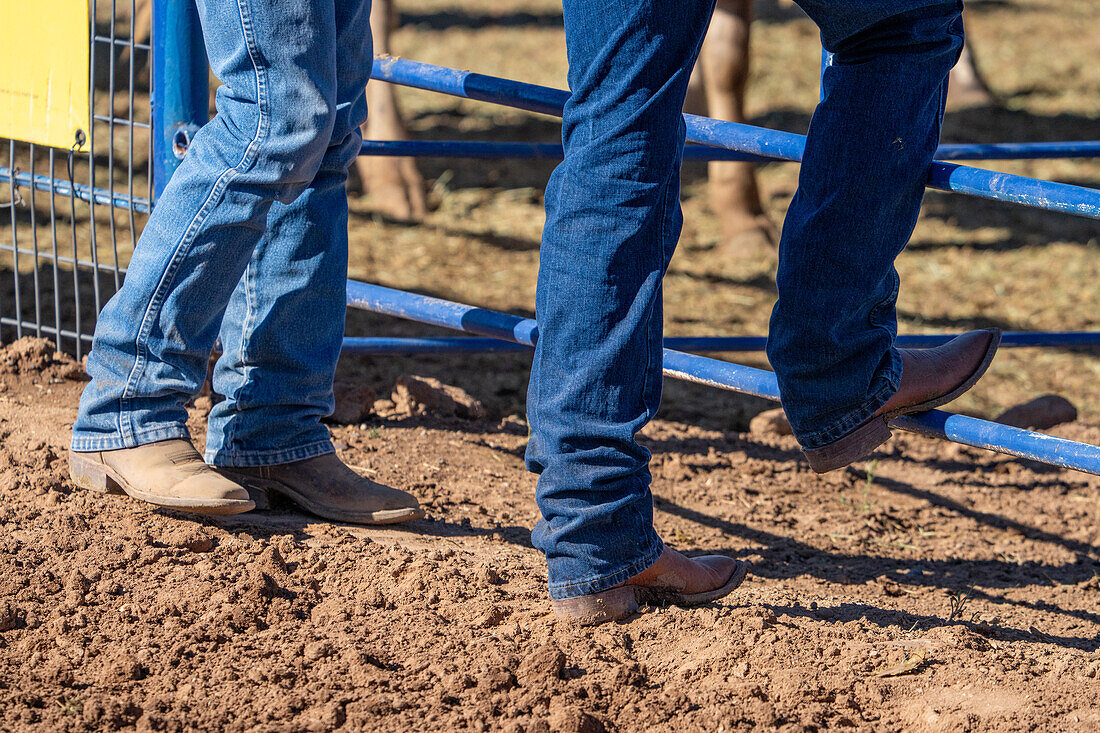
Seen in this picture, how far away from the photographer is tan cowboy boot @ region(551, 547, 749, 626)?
1.80 m

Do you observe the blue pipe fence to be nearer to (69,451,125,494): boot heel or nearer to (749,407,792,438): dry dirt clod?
(749,407,792,438): dry dirt clod

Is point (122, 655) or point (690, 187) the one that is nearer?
point (122, 655)

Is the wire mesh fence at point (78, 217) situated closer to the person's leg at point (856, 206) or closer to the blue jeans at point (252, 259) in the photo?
the blue jeans at point (252, 259)

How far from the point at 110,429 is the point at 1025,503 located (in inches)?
99.6

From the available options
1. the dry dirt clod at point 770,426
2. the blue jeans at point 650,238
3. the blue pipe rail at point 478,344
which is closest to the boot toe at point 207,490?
the blue jeans at point 650,238

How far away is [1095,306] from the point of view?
202 inches

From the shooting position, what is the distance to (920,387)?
6.36ft

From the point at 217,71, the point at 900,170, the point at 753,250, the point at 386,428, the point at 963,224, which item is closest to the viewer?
the point at 900,170

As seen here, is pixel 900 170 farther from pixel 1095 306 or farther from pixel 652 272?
pixel 1095 306

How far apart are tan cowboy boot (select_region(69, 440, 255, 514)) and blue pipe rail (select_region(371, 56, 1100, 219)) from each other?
980 mm

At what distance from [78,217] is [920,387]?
4780 mm

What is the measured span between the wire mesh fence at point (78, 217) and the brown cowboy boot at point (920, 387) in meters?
1.70

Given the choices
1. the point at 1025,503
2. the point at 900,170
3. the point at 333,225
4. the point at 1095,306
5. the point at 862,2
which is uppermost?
the point at 862,2

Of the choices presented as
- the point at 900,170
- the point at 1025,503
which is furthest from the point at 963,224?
the point at 900,170
